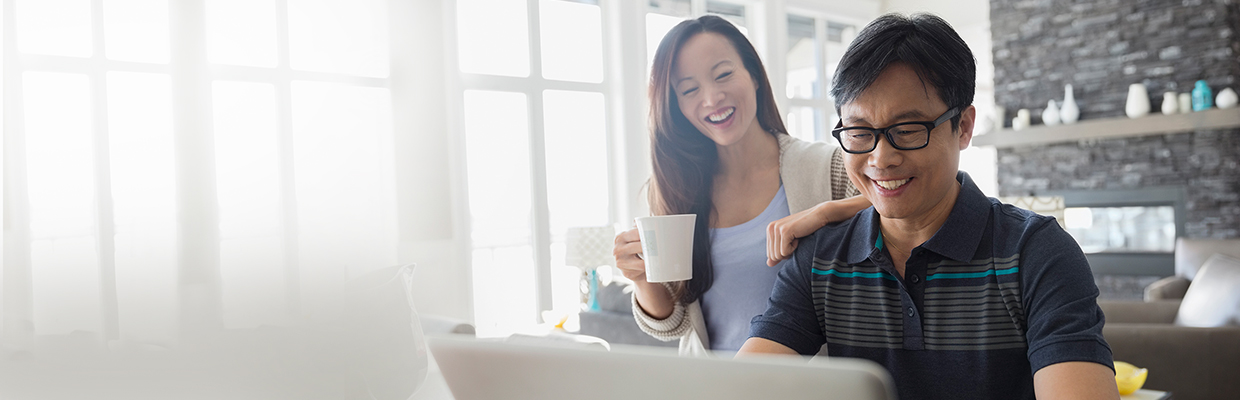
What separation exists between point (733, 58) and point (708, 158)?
0.57ft

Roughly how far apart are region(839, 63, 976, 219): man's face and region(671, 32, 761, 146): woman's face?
33cm

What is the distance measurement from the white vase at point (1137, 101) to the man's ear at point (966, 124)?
220 inches

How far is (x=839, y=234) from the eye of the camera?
3.41 feet

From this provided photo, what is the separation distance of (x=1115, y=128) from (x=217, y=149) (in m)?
5.98

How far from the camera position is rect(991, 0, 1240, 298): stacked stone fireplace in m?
5.32

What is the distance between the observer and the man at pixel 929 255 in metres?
0.86

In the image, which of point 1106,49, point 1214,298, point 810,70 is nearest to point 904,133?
point 1214,298

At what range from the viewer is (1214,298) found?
2.56 meters

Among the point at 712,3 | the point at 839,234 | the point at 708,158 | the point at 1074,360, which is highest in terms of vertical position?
the point at 712,3

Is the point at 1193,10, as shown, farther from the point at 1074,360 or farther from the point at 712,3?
the point at 1074,360

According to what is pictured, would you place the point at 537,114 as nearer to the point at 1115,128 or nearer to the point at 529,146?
the point at 529,146

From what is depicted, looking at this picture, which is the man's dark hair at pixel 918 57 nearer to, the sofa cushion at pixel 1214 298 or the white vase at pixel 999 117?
the sofa cushion at pixel 1214 298

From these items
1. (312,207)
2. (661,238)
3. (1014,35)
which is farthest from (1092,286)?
(1014,35)

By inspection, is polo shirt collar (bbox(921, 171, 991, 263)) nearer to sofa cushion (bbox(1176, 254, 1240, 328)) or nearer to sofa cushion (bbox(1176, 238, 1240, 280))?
sofa cushion (bbox(1176, 254, 1240, 328))
